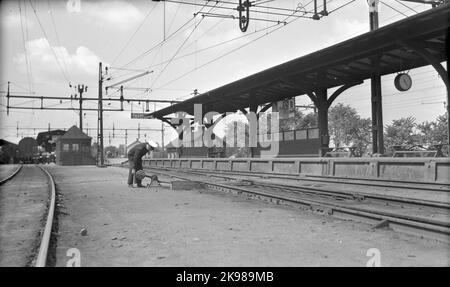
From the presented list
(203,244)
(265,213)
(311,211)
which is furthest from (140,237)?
(311,211)

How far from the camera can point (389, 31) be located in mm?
15445

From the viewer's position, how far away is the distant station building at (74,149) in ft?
176

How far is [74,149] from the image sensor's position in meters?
55.6

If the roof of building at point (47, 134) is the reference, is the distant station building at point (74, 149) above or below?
below

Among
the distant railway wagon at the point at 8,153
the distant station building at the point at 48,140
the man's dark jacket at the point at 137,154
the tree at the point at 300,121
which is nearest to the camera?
the man's dark jacket at the point at 137,154

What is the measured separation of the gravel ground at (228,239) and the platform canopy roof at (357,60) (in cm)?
915

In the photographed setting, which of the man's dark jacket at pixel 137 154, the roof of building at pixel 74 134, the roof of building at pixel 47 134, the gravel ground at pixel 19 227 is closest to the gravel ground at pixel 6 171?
the man's dark jacket at pixel 137 154

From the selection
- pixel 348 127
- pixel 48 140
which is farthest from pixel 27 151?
pixel 348 127

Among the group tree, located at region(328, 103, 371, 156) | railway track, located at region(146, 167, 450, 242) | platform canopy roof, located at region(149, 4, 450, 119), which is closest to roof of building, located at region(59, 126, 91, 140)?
platform canopy roof, located at region(149, 4, 450, 119)

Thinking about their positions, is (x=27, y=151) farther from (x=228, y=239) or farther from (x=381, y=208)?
(x=228, y=239)

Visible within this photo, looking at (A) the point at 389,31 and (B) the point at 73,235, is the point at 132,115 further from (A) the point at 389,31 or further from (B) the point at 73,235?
(B) the point at 73,235

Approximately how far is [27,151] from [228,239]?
220 feet

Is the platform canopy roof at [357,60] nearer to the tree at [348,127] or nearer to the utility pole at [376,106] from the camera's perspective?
the utility pole at [376,106]

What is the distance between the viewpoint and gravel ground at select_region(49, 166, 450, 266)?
194 inches
